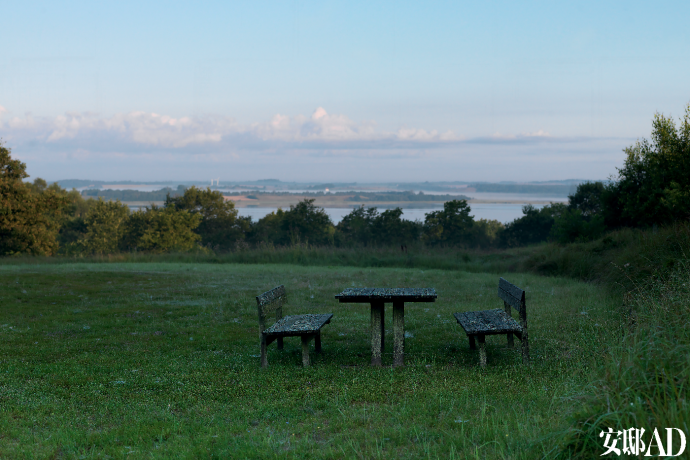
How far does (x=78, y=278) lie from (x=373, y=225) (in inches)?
1541

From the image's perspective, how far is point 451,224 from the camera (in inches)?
2098

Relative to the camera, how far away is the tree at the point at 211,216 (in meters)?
57.5

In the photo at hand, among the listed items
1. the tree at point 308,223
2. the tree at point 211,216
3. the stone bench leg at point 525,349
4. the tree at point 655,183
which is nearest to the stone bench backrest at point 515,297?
the stone bench leg at point 525,349

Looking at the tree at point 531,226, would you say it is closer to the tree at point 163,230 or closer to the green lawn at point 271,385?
the tree at point 163,230

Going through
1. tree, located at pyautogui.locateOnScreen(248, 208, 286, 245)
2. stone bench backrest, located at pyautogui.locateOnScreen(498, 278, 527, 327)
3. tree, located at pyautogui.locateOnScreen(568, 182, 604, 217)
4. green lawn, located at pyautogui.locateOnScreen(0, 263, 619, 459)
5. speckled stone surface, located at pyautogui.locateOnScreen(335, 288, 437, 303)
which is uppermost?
tree, located at pyautogui.locateOnScreen(568, 182, 604, 217)

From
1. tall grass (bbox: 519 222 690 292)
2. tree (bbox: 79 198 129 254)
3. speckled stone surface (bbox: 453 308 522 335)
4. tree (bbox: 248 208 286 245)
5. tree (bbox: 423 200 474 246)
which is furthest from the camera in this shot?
tree (bbox: 79 198 129 254)

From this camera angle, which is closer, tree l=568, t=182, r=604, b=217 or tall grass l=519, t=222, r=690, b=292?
tall grass l=519, t=222, r=690, b=292

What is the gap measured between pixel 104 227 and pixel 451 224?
123 ft

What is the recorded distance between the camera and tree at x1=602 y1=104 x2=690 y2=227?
20.1 metres

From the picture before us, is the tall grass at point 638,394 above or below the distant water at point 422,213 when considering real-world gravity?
above

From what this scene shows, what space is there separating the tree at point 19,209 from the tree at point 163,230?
15.9m

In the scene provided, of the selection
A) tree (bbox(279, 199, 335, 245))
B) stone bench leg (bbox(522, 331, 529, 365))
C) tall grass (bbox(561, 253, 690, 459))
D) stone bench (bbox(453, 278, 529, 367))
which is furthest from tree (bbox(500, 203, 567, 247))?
tall grass (bbox(561, 253, 690, 459))

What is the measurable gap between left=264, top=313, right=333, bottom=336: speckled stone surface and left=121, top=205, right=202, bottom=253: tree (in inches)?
1790

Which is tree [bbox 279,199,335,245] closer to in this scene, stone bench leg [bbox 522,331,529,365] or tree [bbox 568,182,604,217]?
tree [bbox 568,182,604,217]
